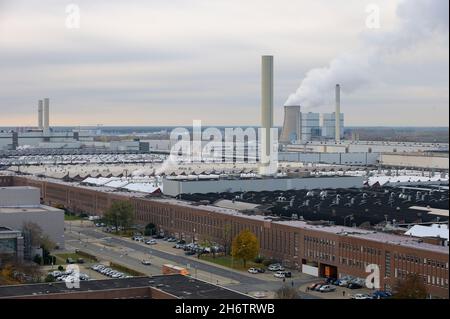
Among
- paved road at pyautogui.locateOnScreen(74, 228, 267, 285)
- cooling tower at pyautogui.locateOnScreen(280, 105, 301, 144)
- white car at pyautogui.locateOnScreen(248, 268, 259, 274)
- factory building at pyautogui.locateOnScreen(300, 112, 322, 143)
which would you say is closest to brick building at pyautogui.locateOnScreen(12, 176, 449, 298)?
white car at pyautogui.locateOnScreen(248, 268, 259, 274)

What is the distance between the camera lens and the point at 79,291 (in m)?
7.27

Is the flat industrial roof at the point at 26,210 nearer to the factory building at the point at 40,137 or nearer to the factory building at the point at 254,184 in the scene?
the factory building at the point at 254,184

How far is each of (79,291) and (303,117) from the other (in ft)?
108

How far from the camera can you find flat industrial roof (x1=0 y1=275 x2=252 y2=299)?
6.97m

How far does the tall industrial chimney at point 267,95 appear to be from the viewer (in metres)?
23.9

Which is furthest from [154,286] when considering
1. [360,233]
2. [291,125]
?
[291,125]

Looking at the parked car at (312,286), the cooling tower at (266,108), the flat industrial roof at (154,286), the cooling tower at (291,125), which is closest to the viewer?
the flat industrial roof at (154,286)

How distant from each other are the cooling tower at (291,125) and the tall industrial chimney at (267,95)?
30.7 feet

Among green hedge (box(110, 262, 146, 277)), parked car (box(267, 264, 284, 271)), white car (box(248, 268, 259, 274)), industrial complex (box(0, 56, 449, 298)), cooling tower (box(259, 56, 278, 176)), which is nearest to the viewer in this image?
industrial complex (box(0, 56, 449, 298))

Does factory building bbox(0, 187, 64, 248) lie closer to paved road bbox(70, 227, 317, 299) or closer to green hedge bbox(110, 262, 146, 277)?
paved road bbox(70, 227, 317, 299)

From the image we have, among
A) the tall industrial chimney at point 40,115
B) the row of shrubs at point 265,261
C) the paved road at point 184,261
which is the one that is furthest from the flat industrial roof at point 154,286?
the tall industrial chimney at point 40,115

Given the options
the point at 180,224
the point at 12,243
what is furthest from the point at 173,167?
the point at 12,243

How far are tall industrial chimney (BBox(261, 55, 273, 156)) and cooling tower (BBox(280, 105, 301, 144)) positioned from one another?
935 cm
